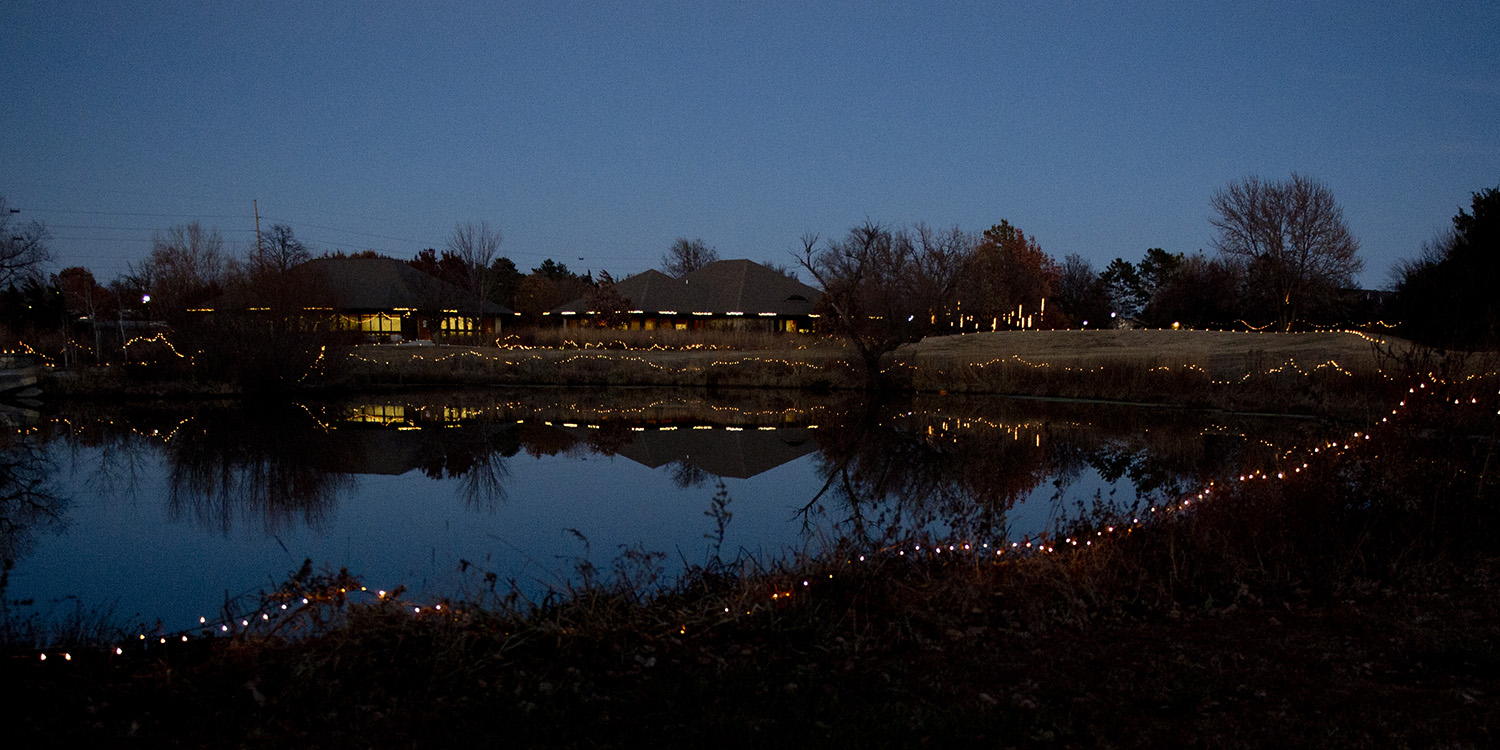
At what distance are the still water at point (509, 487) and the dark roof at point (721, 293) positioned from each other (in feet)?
85.8

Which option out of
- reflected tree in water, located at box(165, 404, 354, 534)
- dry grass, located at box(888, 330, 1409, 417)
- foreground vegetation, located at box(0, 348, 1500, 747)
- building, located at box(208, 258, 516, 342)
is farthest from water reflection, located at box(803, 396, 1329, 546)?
building, located at box(208, 258, 516, 342)

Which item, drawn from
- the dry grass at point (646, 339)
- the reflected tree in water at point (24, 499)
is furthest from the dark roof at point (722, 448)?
the dry grass at point (646, 339)

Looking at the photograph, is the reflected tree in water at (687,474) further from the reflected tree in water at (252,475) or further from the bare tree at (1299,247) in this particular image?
the bare tree at (1299,247)

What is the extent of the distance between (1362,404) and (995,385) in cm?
1168

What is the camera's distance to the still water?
9148 mm

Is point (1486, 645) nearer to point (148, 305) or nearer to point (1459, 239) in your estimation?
point (1459, 239)

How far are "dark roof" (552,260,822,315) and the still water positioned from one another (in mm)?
26155

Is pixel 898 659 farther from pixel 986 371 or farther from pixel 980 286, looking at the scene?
pixel 980 286

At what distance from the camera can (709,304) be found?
51.7 meters

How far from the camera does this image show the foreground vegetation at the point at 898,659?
15.8ft

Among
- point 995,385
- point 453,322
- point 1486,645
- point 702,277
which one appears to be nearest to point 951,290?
point 702,277

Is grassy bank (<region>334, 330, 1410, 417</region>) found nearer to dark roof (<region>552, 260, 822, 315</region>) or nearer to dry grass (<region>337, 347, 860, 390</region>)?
dry grass (<region>337, 347, 860, 390</region>)

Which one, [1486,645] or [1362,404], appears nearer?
[1486,645]

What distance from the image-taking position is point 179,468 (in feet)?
50.2
